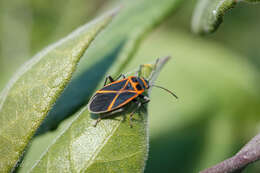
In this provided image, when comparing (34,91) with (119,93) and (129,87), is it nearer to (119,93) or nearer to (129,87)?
(119,93)

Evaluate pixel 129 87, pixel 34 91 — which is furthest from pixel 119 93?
pixel 34 91

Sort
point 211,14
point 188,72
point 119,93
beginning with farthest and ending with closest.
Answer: point 188,72 < point 119,93 < point 211,14

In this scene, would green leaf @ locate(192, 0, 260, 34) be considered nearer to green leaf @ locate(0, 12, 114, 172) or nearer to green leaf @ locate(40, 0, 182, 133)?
green leaf @ locate(40, 0, 182, 133)

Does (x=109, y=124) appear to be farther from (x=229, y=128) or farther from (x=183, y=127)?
(x=229, y=128)

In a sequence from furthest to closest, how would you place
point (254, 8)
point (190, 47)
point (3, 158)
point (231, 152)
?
1. point (254, 8)
2. point (190, 47)
3. point (231, 152)
4. point (3, 158)

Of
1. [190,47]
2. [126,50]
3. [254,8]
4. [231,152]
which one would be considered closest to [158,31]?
[190,47]

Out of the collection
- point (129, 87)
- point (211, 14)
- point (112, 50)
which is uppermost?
point (211, 14)
